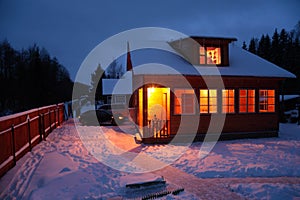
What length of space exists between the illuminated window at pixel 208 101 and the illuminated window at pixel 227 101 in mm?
495

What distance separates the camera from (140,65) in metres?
12.4

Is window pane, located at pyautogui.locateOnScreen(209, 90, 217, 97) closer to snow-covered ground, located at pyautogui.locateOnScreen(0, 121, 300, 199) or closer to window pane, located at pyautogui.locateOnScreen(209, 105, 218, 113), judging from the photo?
window pane, located at pyautogui.locateOnScreen(209, 105, 218, 113)

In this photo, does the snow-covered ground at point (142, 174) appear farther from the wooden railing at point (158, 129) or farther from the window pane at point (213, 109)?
the window pane at point (213, 109)

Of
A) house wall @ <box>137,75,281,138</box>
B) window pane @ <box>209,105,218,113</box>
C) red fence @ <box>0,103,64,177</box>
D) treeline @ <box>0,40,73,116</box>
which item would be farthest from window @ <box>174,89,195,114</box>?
treeline @ <box>0,40,73,116</box>

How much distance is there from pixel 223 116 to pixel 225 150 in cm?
284

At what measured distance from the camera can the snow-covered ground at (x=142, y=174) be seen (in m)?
5.32

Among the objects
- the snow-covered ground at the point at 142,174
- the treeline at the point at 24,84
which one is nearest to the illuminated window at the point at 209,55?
the snow-covered ground at the point at 142,174

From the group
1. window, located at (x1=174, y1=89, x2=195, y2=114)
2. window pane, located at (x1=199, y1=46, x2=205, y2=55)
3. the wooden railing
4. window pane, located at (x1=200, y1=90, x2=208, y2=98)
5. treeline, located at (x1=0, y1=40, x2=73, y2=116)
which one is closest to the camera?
the wooden railing

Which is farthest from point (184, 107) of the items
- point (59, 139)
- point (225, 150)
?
point (59, 139)

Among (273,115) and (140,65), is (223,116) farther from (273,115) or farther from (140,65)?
(140,65)

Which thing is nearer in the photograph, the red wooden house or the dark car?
the red wooden house

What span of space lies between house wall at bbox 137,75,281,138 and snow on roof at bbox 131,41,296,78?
301mm

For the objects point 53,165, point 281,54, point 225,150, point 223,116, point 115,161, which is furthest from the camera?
point 281,54

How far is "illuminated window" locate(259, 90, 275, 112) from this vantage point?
1314 cm
